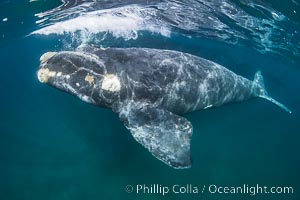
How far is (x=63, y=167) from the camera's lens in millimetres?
15734

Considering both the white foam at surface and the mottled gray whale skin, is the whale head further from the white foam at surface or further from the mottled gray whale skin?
the white foam at surface

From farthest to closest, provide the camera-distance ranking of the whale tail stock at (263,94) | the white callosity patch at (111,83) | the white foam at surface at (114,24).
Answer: the white foam at surface at (114,24) < the whale tail stock at (263,94) < the white callosity patch at (111,83)

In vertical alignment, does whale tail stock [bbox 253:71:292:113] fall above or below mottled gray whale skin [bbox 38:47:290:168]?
below

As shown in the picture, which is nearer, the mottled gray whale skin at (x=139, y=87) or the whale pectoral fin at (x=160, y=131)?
the whale pectoral fin at (x=160, y=131)

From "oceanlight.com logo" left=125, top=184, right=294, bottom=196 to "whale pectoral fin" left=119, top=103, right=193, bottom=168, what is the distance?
603 cm

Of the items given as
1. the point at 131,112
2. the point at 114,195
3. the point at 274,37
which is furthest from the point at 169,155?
the point at 274,37

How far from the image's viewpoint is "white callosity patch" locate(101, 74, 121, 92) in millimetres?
9492

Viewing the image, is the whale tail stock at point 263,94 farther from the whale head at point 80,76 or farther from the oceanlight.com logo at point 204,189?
the whale head at point 80,76

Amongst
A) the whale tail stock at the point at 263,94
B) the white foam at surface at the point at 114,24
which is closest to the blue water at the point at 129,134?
the white foam at surface at the point at 114,24

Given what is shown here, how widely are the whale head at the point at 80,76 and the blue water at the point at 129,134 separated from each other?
6630 mm

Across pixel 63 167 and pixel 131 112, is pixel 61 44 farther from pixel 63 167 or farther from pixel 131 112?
pixel 131 112

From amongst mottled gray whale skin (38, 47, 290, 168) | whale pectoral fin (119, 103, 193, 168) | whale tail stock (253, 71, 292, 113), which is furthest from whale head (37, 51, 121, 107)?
whale tail stock (253, 71, 292, 113)

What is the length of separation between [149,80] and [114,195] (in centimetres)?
736

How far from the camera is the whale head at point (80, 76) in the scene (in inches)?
365
